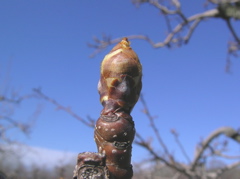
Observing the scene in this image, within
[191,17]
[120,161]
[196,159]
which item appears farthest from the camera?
[191,17]

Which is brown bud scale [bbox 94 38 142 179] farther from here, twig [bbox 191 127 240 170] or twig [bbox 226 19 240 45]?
twig [bbox 226 19 240 45]

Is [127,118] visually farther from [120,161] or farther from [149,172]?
[149,172]

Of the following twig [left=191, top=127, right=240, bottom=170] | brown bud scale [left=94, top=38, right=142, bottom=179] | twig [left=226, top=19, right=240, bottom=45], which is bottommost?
brown bud scale [left=94, top=38, right=142, bottom=179]

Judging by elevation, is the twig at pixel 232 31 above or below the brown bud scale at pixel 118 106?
above

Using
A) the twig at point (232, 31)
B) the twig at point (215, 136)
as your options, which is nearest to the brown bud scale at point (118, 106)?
the twig at point (215, 136)

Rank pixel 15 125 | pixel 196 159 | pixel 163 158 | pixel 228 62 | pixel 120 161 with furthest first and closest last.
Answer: pixel 15 125, pixel 228 62, pixel 196 159, pixel 163 158, pixel 120 161

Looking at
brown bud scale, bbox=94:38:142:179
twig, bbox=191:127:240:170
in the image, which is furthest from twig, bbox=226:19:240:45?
brown bud scale, bbox=94:38:142:179

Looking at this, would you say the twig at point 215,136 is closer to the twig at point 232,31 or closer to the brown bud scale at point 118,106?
the twig at point 232,31

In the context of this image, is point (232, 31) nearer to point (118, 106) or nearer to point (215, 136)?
point (215, 136)

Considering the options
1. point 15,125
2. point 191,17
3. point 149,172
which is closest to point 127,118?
point 191,17

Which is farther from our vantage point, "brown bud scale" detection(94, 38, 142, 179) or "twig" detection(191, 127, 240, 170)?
"twig" detection(191, 127, 240, 170)

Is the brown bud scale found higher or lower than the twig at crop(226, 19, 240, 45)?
lower
